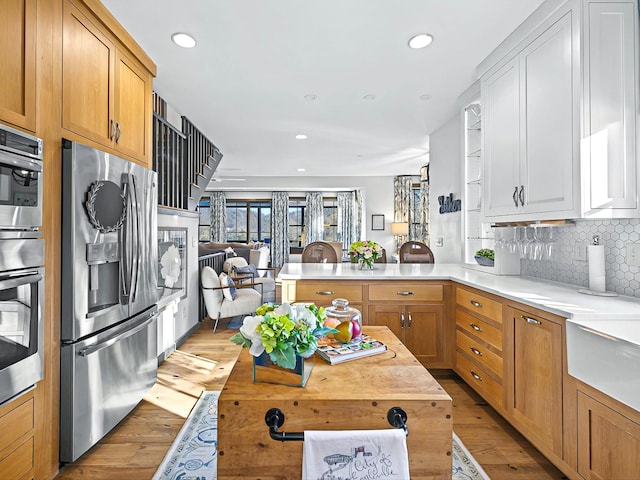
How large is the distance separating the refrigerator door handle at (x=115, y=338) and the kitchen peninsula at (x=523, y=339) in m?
1.09

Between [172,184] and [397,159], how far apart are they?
4.42 metres

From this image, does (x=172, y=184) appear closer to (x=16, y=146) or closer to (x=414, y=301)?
(x=16, y=146)

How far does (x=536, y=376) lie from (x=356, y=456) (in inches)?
55.9

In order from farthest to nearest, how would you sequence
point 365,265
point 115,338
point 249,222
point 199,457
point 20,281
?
point 249,222, point 365,265, point 115,338, point 199,457, point 20,281

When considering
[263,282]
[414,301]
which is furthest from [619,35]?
[263,282]

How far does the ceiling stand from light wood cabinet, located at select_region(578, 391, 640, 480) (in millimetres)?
2218

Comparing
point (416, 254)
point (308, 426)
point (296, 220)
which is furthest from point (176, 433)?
point (296, 220)

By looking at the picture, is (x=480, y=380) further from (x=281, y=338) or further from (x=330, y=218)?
(x=330, y=218)

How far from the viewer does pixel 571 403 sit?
167cm

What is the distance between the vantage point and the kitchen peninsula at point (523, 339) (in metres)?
1.48

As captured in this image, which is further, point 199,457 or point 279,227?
point 279,227

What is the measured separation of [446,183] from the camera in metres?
4.47

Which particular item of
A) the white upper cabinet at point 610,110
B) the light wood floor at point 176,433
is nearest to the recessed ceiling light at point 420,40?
the white upper cabinet at point 610,110

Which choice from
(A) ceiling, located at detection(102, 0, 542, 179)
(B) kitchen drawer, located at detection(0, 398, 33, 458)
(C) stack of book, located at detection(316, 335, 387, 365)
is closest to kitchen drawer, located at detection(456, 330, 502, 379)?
(C) stack of book, located at detection(316, 335, 387, 365)
